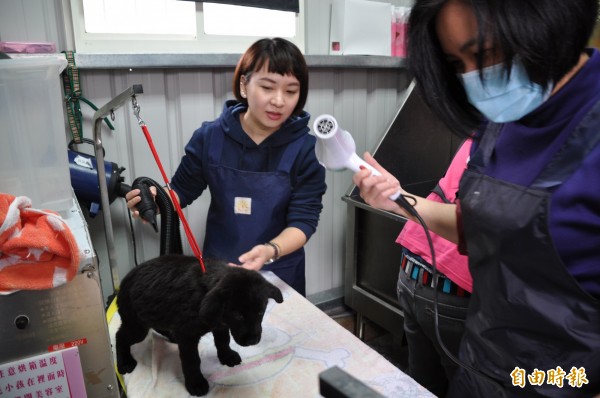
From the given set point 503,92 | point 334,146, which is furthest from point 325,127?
point 503,92

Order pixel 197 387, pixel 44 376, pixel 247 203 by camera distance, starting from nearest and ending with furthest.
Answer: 1. pixel 44 376
2. pixel 197 387
3. pixel 247 203

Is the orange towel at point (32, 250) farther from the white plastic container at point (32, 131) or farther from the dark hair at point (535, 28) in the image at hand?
the dark hair at point (535, 28)

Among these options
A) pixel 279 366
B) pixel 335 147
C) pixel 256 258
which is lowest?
pixel 279 366

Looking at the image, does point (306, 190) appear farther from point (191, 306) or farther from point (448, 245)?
point (191, 306)

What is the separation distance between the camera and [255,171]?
5.05 feet

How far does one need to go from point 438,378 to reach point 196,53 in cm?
163

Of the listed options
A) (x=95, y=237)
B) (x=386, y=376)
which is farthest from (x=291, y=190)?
(x=95, y=237)

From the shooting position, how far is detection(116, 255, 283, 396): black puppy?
0.79 m

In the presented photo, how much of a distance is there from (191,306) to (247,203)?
732 mm

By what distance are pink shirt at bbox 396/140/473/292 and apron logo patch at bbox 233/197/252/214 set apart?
545 millimetres

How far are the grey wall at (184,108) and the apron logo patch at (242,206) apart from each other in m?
0.54

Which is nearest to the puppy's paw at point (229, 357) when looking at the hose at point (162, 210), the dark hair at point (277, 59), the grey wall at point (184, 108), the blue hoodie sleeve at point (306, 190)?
the hose at point (162, 210)

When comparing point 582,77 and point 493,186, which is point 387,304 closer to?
point 493,186

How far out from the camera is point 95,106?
5.52 feet
